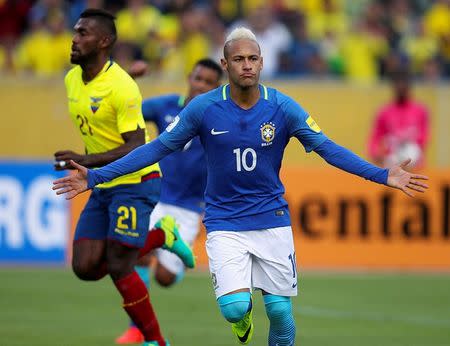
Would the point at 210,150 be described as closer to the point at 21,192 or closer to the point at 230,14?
the point at 21,192

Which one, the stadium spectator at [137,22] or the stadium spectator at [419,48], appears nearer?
the stadium spectator at [137,22]

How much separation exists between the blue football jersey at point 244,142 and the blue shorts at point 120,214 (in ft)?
4.56

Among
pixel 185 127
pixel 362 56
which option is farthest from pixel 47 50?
pixel 185 127

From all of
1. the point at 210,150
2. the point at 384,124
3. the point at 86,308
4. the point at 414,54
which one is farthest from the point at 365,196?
the point at 210,150

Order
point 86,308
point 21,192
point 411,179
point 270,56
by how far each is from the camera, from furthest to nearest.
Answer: point 270,56, point 21,192, point 86,308, point 411,179

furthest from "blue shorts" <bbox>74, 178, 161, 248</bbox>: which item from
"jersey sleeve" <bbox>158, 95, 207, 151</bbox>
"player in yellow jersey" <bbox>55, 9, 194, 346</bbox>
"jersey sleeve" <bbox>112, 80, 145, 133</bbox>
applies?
"jersey sleeve" <bbox>158, 95, 207, 151</bbox>

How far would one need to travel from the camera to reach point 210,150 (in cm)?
841

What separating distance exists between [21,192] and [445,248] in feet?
21.1

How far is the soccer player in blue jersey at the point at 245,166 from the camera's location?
8.27 m

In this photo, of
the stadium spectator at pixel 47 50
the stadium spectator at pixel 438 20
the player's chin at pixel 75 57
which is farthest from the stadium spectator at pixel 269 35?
the player's chin at pixel 75 57

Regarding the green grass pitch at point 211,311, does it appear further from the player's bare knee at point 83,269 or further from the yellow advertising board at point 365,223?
the player's bare knee at point 83,269

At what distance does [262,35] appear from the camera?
19.8 m

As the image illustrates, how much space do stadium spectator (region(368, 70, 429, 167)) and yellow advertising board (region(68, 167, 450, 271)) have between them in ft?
1.94

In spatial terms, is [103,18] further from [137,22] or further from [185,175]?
[137,22]
